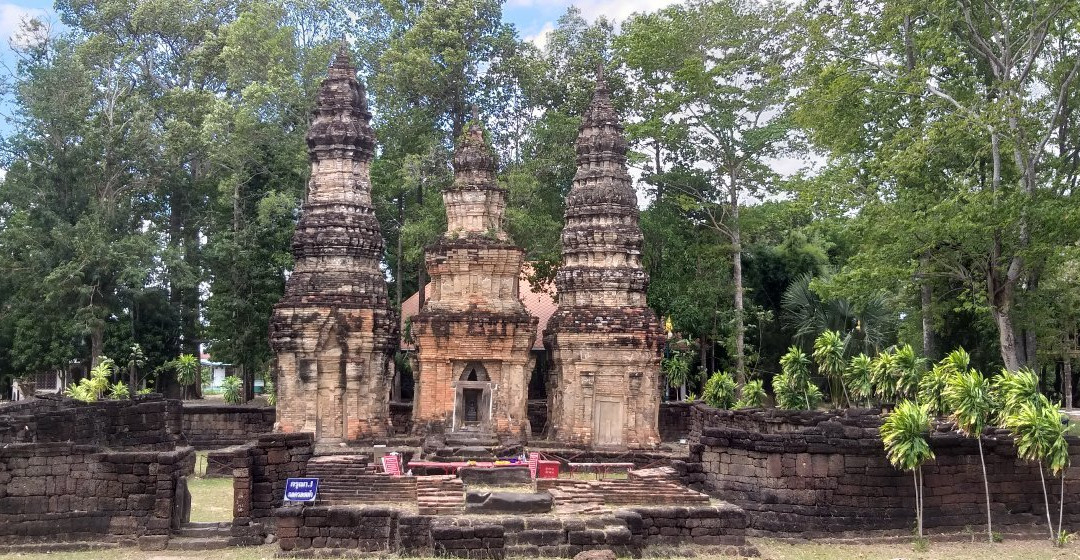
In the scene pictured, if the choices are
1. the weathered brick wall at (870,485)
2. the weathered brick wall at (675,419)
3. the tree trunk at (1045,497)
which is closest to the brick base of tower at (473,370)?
the weathered brick wall at (675,419)

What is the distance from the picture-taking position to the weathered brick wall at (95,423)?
1584cm

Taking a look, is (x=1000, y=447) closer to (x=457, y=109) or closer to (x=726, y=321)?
(x=726, y=321)

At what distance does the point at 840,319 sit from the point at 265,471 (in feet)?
78.6

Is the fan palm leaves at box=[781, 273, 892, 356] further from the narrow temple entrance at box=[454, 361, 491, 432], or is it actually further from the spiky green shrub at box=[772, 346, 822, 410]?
the narrow temple entrance at box=[454, 361, 491, 432]

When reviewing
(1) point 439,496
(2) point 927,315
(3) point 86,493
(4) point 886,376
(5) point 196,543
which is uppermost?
(2) point 927,315

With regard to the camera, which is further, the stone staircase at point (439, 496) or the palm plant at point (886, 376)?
the palm plant at point (886, 376)

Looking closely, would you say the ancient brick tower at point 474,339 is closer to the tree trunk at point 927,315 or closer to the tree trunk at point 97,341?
the tree trunk at point 927,315

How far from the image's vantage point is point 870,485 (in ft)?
48.5

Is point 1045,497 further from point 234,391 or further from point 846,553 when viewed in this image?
point 234,391

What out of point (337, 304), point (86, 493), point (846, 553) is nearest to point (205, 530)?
point (86, 493)

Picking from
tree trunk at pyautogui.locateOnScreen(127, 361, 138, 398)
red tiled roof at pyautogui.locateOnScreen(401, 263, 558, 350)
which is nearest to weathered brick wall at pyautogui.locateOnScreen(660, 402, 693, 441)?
red tiled roof at pyautogui.locateOnScreen(401, 263, 558, 350)

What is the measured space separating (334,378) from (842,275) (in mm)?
13522

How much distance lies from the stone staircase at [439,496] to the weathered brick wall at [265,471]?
218cm

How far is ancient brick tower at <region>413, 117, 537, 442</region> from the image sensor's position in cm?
2209
